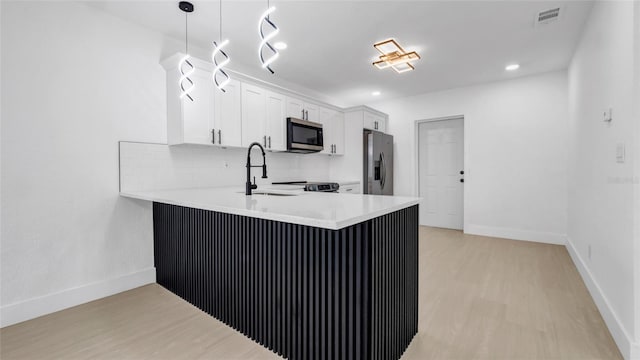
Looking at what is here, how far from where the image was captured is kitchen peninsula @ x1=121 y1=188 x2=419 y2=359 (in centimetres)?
132

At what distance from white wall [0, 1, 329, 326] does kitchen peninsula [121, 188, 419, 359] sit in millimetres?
1022

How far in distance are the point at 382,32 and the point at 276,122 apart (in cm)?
169

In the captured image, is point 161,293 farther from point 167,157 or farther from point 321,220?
point 321,220

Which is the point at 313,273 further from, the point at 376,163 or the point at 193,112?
the point at 376,163

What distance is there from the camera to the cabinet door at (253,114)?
11.4ft

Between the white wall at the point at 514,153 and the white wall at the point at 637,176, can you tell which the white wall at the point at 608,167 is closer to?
the white wall at the point at 637,176

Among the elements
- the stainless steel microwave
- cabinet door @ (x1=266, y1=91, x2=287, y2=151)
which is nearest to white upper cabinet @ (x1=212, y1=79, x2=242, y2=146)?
cabinet door @ (x1=266, y1=91, x2=287, y2=151)

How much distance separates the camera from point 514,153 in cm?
464

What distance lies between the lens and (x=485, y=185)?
491cm

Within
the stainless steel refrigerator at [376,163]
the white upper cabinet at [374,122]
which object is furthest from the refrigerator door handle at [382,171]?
the white upper cabinet at [374,122]

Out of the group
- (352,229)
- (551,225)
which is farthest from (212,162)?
(551,225)

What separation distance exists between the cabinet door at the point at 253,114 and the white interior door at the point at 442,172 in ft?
11.1

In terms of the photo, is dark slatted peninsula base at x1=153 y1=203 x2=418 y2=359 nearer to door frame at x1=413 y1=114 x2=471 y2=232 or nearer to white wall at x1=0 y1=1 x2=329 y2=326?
white wall at x1=0 y1=1 x2=329 y2=326

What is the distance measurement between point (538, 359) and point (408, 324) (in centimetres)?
74
